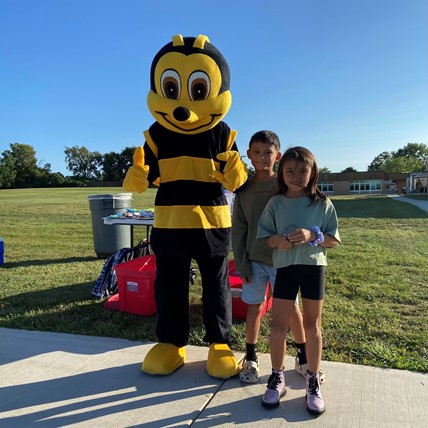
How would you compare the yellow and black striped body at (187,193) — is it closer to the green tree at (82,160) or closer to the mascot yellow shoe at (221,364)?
the mascot yellow shoe at (221,364)

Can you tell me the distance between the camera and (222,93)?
111 inches

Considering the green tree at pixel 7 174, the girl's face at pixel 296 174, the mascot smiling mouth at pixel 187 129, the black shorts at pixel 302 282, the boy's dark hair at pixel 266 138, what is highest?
the green tree at pixel 7 174

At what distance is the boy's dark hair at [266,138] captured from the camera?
2631 millimetres

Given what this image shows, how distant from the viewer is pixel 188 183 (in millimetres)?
2820

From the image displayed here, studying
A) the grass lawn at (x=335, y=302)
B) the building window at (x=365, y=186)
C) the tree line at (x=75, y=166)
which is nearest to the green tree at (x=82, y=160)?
the tree line at (x=75, y=166)

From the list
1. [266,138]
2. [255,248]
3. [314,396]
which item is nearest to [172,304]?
[255,248]

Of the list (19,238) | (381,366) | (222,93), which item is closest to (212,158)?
(222,93)

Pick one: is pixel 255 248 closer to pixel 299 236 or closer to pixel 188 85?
pixel 299 236

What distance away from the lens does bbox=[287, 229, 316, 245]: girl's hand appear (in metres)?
2.22

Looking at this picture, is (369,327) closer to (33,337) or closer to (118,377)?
(118,377)

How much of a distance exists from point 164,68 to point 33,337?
8.22ft

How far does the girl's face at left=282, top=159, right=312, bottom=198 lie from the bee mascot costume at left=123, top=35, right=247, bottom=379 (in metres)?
0.45

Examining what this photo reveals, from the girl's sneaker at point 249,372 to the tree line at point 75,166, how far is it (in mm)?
48763

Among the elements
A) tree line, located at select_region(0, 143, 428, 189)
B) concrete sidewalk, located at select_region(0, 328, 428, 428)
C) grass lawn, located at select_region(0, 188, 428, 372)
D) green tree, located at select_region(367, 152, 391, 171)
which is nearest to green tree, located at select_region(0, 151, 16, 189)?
tree line, located at select_region(0, 143, 428, 189)
